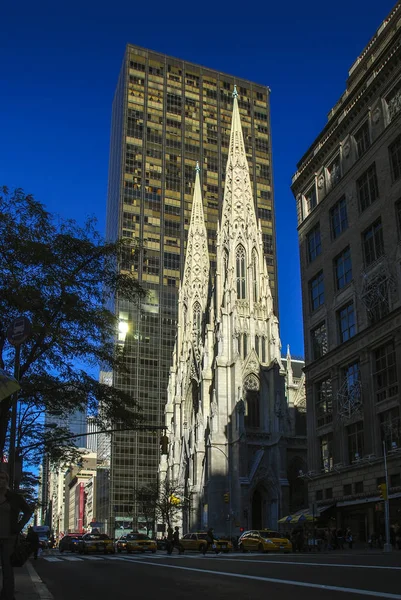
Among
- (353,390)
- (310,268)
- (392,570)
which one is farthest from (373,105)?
(392,570)

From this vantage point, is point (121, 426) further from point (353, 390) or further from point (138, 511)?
point (138, 511)

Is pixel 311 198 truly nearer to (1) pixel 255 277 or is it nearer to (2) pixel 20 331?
(1) pixel 255 277

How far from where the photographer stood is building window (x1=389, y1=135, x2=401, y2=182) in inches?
1487

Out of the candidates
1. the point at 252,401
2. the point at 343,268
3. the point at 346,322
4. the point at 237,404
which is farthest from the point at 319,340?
the point at 252,401

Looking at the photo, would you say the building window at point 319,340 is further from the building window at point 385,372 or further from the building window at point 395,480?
the building window at point 395,480

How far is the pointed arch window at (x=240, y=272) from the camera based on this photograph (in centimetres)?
8312

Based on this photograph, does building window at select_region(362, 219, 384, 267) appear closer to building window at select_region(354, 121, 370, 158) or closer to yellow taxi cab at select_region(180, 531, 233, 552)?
building window at select_region(354, 121, 370, 158)

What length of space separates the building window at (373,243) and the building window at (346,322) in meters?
3.29

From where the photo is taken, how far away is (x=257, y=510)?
74.1 meters

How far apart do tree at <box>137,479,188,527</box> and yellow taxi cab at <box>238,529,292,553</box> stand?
38.7m

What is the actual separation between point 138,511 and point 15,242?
93.2 meters

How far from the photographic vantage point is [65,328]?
22.6 metres

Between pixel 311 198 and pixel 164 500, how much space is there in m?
45.4

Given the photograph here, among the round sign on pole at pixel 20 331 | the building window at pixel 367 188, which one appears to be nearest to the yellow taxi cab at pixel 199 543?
the building window at pixel 367 188
